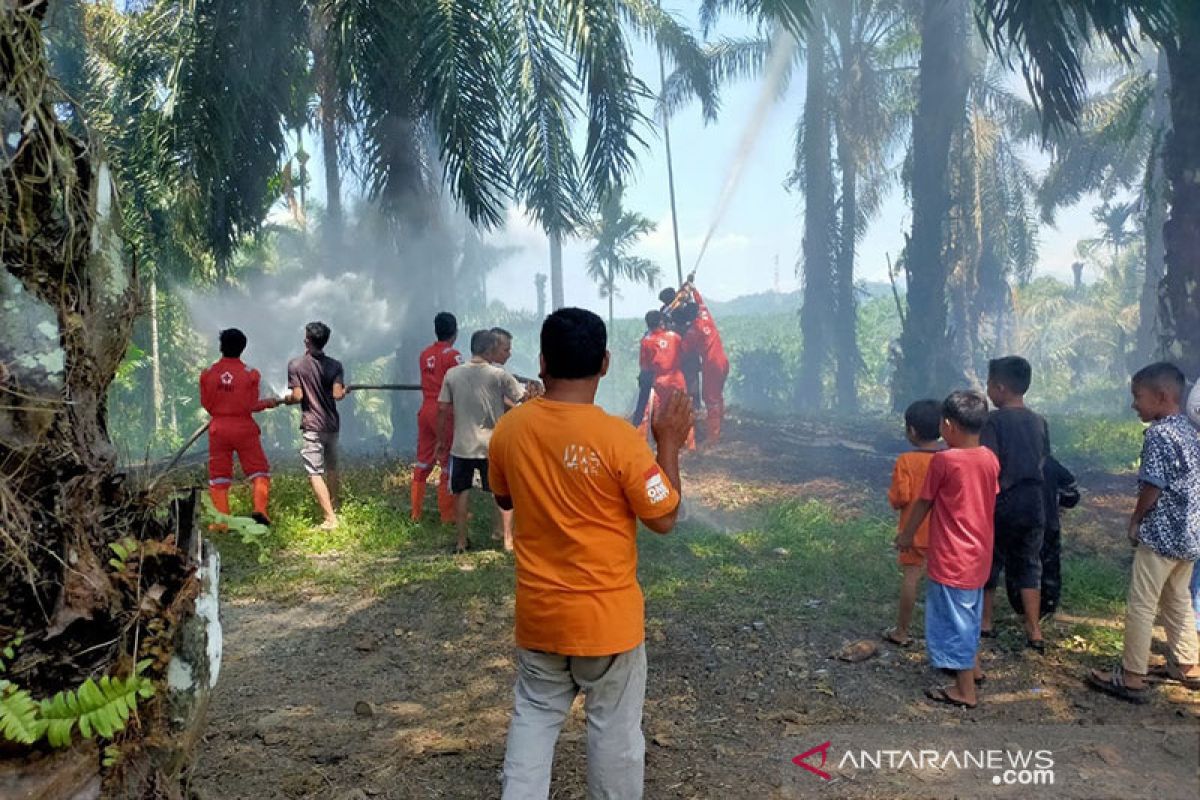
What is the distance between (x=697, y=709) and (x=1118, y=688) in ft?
6.15

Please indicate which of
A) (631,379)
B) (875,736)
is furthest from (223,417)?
(631,379)

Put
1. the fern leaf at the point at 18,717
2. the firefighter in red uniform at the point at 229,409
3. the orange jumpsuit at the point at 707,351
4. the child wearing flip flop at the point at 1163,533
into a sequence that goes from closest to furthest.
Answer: the fern leaf at the point at 18,717, the child wearing flip flop at the point at 1163,533, the firefighter in red uniform at the point at 229,409, the orange jumpsuit at the point at 707,351

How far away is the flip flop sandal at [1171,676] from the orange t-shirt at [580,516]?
2918 millimetres

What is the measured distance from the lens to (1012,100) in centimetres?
2323

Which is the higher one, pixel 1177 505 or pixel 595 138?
pixel 595 138

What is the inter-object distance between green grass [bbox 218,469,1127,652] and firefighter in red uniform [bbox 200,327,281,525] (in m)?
0.55

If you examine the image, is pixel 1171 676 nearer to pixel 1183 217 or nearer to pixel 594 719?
pixel 594 719

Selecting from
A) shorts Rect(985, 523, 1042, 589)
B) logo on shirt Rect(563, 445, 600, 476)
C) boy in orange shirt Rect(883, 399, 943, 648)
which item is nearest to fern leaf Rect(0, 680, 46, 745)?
logo on shirt Rect(563, 445, 600, 476)

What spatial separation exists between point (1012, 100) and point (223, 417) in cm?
2368

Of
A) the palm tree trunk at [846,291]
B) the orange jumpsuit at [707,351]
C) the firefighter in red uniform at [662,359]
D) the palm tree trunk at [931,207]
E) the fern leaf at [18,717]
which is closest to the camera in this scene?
the fern leaf at [18,717]

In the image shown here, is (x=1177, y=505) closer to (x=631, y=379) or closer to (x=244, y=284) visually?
(x=244, y=284)

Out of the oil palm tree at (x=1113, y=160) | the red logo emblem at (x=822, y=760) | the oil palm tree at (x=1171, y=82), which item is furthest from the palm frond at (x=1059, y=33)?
the oil palm tree at (x=1113, y=160)

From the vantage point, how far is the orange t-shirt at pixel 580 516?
2277 millimetres

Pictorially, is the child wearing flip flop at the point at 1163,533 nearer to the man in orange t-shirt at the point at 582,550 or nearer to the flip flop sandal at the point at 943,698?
the flip flop sandal at the point at 943,698
